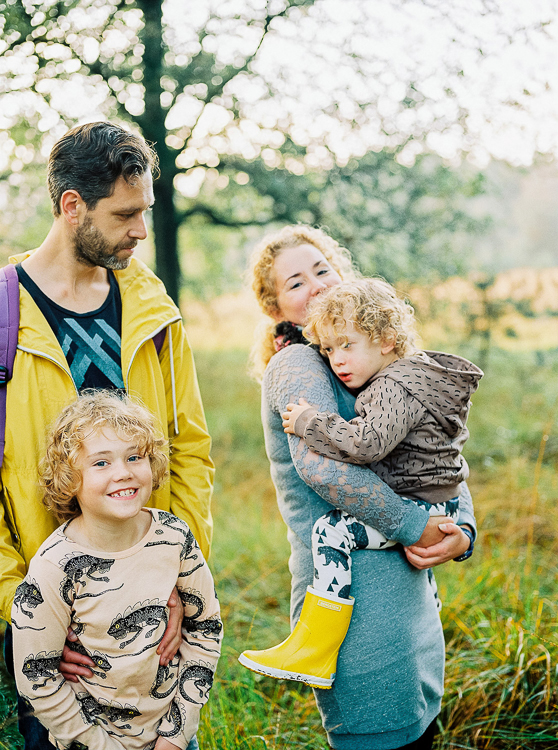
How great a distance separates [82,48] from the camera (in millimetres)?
4301

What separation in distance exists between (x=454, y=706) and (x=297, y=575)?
4.03ft

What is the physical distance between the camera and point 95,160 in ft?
6.05

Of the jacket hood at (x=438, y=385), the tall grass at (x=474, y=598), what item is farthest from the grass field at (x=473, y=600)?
the jacket hood at (x=438, y=385)

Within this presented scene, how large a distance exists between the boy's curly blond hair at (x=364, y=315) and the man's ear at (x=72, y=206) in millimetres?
723

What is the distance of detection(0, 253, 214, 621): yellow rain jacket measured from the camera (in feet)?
5.77

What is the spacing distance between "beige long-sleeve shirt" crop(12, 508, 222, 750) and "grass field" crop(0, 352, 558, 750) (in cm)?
36

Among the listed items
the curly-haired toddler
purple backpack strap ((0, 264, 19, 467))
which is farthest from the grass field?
purple backpack strap ((0, 264, 19, 467))

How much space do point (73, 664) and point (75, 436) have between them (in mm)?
582

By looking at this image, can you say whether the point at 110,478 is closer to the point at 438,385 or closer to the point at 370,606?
the point at 370,606

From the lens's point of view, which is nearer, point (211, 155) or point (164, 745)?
point (164, 745)

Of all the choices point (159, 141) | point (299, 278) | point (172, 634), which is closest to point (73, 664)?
point (172, 634)

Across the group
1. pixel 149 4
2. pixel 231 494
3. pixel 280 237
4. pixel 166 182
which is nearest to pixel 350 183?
pixel 166 182

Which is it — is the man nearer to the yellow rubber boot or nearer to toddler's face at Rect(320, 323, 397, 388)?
the yellow rubber boot

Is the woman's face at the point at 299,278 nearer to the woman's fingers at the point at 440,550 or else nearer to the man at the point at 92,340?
the man at the point at 92,340
